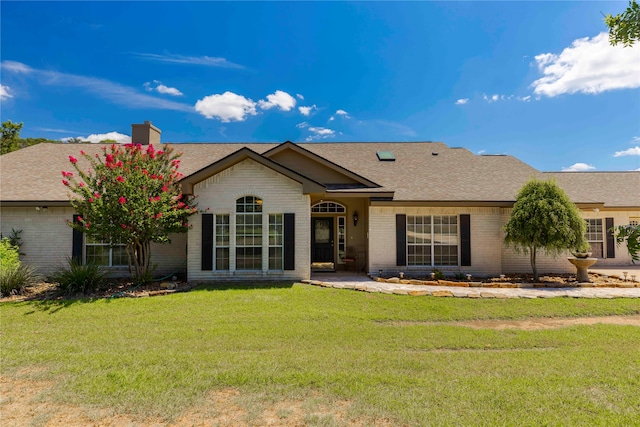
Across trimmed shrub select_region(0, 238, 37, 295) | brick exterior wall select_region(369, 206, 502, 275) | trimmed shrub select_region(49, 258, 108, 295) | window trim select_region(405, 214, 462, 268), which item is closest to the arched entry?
brick exterior wall select_region(369, 206, 502, 275)

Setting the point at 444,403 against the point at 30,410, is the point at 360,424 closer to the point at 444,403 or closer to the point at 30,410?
the point at 444,403

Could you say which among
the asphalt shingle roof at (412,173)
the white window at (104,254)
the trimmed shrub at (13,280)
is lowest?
the trimmed shrub at (13,280)

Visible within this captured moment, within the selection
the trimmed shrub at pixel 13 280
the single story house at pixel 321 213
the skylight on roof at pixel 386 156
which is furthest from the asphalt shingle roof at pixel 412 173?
the trimmed shrub at pixel 13 280

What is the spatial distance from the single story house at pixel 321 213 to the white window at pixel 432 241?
40 millimetres

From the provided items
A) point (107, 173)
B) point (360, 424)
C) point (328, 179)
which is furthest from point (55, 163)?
point (360, 424)

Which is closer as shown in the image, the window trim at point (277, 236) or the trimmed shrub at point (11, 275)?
the trimmed shrub at point (11, 275)

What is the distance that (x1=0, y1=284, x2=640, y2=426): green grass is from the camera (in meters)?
3.65

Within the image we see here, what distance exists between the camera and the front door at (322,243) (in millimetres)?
13938

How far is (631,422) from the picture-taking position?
11.0 ft

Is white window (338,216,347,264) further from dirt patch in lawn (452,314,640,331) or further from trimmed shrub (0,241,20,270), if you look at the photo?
trimmed shrub (0,241,20,270)

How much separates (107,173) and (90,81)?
9.91m

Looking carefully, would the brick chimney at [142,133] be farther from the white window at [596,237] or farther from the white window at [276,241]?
the white window at [596,237]

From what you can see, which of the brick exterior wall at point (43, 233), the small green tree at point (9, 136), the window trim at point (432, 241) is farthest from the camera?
the small green tree at point (9, 136)

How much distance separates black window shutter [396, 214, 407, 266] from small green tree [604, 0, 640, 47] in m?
10.1
